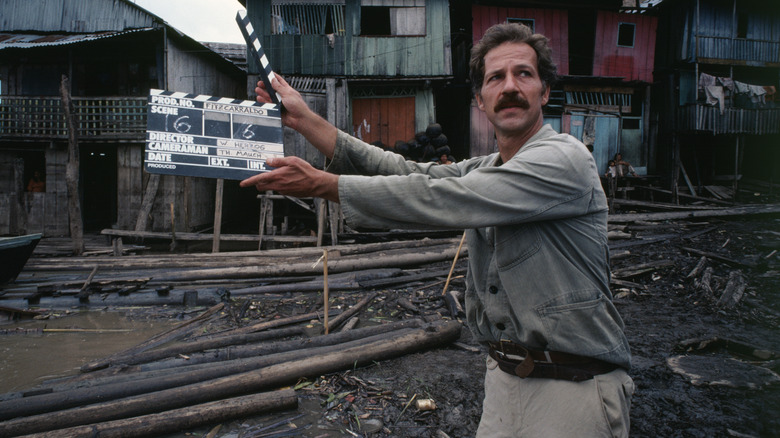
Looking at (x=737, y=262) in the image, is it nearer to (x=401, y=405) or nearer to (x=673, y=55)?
(x=401, y=405)

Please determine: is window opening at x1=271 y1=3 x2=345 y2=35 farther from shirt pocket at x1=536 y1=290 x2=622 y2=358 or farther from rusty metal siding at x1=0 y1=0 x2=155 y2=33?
shirt pocket at x1=536 y1=290 x2=622 y2=358

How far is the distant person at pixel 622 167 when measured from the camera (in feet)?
56.3

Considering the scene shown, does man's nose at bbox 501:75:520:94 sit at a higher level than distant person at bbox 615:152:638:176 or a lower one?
lower

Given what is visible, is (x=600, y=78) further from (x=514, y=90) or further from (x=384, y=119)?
(x=514, y=90)

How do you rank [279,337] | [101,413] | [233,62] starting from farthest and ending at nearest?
[233,62]
[279,337]
[101,413]

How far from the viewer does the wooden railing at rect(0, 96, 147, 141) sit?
559 inches

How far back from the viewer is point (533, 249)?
5.17ft

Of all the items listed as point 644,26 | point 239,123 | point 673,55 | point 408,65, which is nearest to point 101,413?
point 239,123

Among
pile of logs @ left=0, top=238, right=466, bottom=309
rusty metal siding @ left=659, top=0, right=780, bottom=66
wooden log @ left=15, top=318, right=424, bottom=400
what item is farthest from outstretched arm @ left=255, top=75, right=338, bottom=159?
rusty metal siding @ left=659, top=0, right=780, bottom=66

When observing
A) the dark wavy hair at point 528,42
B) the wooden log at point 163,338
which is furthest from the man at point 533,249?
the wooden log at point 163,338

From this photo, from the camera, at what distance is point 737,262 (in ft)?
26.5

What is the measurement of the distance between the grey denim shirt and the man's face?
12cm

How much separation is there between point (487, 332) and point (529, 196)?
71cm

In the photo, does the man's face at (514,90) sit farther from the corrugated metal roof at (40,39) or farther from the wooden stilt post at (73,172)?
the corrugated metal roof at (40,39)
